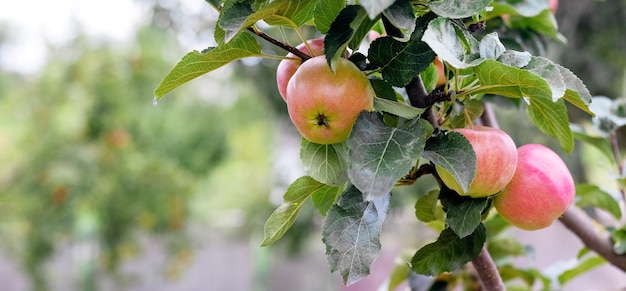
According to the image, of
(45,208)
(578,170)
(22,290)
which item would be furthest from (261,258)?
(578,170)

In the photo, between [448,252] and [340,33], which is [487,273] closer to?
[448,252]

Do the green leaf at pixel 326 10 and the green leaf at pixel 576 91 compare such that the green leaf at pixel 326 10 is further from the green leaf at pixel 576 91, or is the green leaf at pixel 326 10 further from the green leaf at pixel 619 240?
the green leaf at pixel 619 240

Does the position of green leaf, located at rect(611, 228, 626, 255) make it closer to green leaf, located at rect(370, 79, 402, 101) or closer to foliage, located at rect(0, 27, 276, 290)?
green leaf, located at rect(370, 79, 402, 101)

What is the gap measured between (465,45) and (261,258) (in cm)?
290

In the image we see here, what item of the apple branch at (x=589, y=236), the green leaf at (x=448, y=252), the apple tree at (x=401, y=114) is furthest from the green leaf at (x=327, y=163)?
the apple branch at (x=589, y=236)

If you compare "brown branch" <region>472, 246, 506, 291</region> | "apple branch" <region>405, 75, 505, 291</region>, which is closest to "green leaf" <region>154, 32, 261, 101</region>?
"apple branch" <region>405, 75, 505, 291</region>

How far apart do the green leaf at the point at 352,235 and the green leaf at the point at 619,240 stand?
0.34 metres

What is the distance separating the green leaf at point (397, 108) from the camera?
32 centimetres

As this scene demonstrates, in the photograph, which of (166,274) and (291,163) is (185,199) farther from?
(291,163)

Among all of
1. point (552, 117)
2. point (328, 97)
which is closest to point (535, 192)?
point (552, 117)

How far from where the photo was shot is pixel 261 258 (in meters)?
3.12

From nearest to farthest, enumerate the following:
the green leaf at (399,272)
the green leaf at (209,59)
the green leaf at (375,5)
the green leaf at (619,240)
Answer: the green leaf at (375,5)
the green leaf at (209,59)
the green leaf at (619,240)
the green leaf at (399,272)

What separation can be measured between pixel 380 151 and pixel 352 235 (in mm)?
63

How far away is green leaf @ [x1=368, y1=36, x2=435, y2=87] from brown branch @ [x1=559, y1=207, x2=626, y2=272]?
33cm
